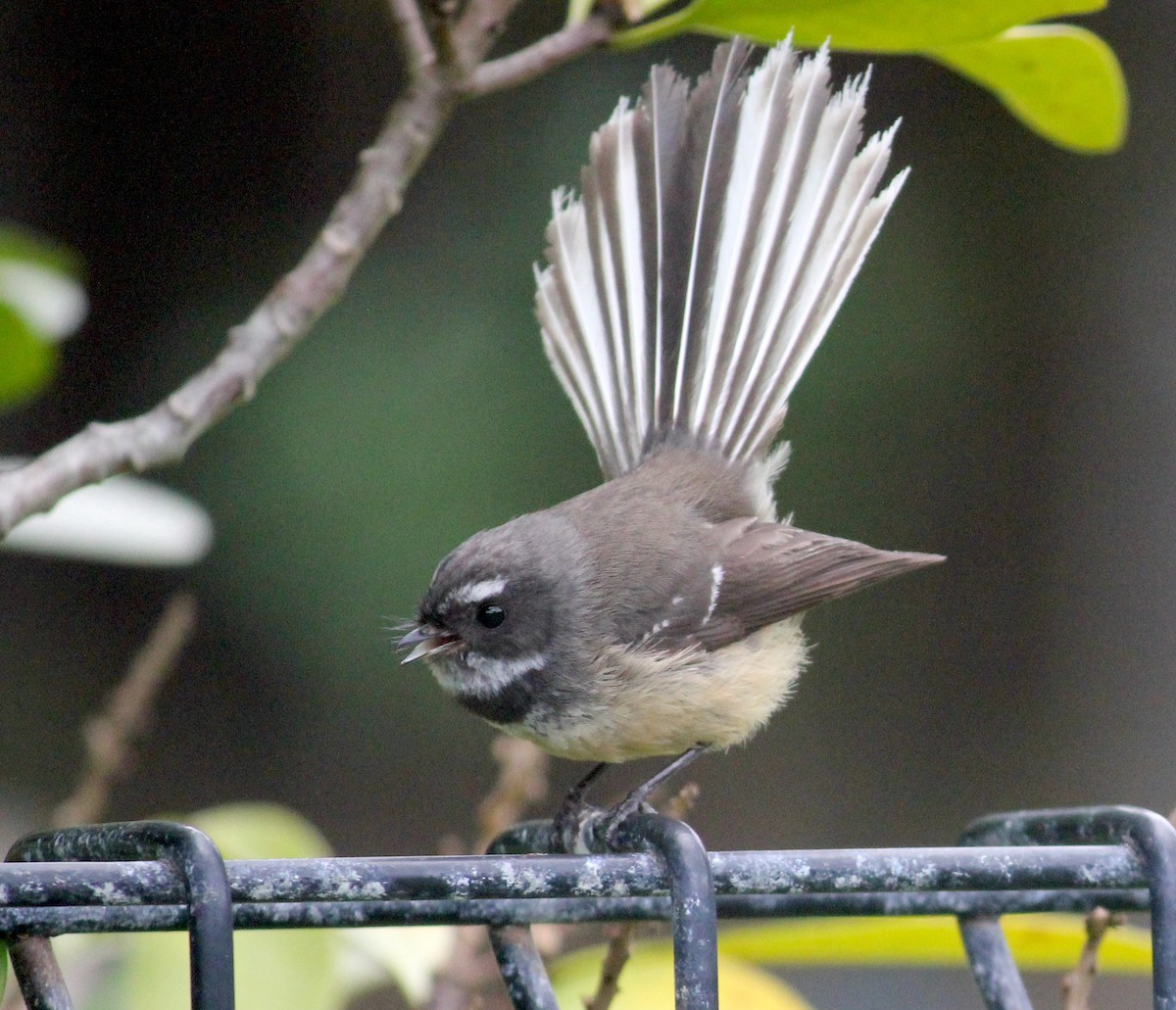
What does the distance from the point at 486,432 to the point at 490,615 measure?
7.44 feet

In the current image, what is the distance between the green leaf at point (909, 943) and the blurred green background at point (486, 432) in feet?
7.49

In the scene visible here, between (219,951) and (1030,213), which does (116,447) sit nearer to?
(219,951)

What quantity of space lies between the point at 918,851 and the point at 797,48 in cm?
102

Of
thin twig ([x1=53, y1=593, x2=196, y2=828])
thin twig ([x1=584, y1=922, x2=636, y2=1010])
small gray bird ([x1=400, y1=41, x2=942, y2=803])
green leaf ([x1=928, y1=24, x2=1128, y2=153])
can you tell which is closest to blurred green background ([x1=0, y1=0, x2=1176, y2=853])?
small gray bird ([x1=400, y1=41, x2=942, y2=803])

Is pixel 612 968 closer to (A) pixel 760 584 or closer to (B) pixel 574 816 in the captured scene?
(B) pixel 574 816

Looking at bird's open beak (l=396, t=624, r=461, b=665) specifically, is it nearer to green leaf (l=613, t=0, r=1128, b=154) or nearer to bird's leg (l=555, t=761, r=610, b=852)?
bird's leg (l=555, t=761, r=610, b=852)

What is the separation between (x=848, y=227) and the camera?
1787mm

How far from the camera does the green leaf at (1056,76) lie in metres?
1.61

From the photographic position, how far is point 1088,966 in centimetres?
129

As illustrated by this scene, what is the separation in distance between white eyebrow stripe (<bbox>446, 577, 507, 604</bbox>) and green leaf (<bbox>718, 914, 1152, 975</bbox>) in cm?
48

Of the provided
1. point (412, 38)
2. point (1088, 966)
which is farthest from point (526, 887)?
point (412, 38)

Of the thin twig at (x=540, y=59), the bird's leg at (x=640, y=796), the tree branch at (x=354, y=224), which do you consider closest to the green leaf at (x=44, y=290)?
the tree branch at (x=354, y=224)

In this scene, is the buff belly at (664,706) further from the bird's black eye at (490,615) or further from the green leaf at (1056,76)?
the green leaf at (1056,76)

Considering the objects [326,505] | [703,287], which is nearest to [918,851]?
[703,287]
